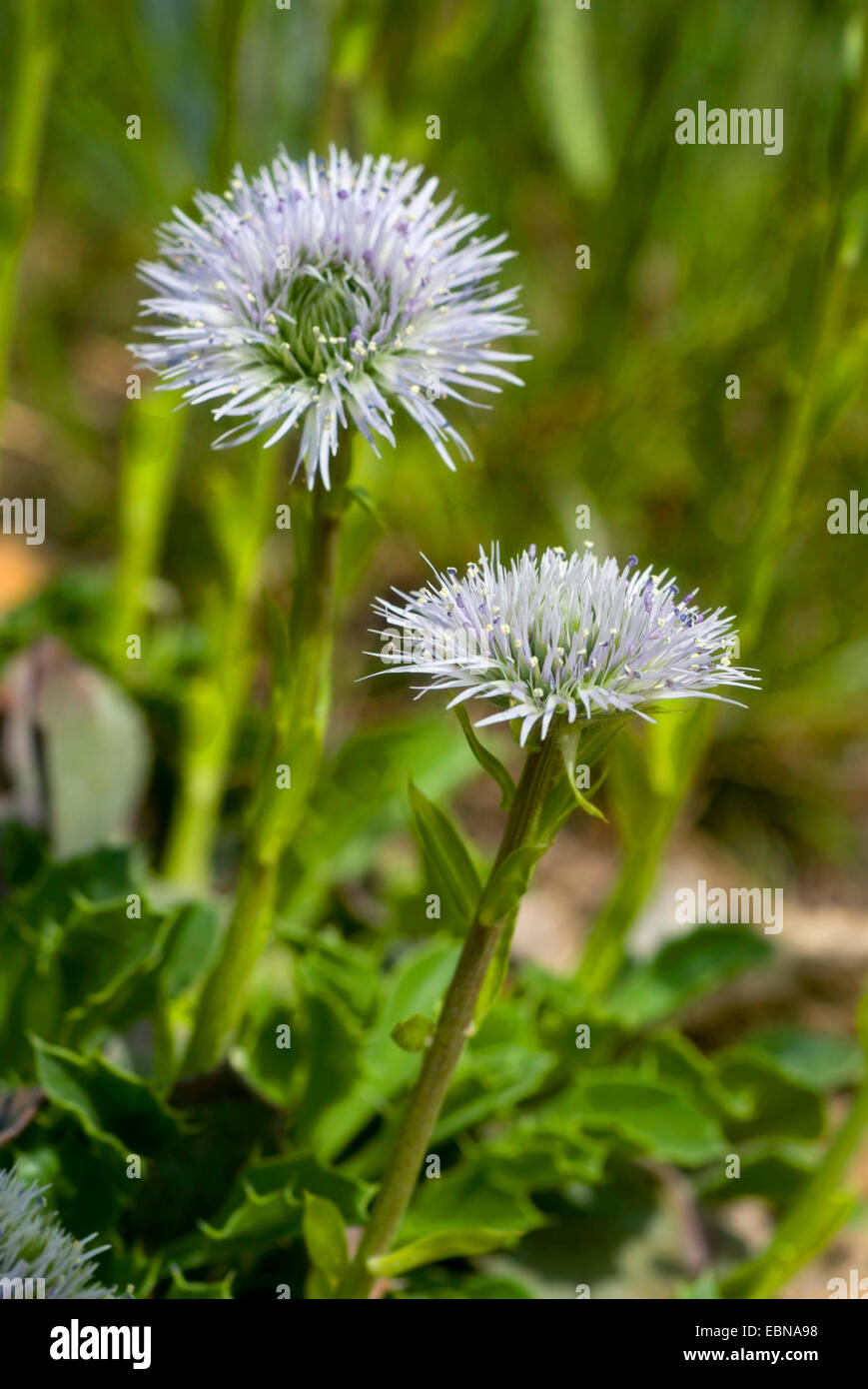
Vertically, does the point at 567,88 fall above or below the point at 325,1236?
above

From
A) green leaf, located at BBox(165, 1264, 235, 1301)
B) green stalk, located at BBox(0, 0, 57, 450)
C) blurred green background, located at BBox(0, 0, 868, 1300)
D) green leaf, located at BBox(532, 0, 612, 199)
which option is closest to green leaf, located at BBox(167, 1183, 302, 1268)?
green leaf, located at BBox(165, 1264, 235, 1301)

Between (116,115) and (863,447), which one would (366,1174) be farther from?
(116,115)

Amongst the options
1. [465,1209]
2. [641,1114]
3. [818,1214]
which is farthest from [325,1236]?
[818,1214]

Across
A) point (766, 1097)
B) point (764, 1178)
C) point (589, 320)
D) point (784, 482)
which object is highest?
point (589, 320)

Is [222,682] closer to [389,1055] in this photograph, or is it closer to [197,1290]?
[389,1055]

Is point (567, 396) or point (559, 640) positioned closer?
point (559, 640)

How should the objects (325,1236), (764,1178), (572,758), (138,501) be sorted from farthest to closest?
(138,501)
(764,1178)
(325,1236)
(572,758)

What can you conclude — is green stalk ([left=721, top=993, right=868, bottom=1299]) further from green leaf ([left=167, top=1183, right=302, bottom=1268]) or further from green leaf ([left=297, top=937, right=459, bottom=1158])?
green leaf ([left=167, top=1183, right=302, bottom=1268])
